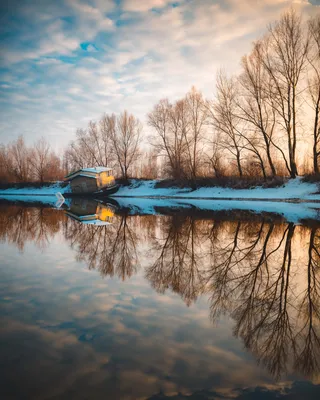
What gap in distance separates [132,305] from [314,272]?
133 inches

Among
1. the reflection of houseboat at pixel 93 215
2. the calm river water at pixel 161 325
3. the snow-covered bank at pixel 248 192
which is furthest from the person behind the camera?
the snow-covered bank at pixel 248 192

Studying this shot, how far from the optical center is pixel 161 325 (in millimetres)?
3021

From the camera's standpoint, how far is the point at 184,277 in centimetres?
465

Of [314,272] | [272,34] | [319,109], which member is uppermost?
[272,34]

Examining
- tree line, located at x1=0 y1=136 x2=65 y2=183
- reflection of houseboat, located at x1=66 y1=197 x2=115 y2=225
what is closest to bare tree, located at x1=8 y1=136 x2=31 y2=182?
tree line, located at x1=0 y1=136 x2=65 y2=183

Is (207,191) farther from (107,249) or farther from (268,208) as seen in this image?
(107,249)

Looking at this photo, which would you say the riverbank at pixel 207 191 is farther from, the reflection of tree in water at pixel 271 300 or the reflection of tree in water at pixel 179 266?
the reflection of tree in water at pixel 271 300

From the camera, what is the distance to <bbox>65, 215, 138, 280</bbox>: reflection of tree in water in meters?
5.32

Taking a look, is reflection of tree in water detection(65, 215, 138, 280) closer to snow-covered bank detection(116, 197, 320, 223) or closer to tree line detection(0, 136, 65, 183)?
snow-covered bank detection(116, 197, 320, 223)

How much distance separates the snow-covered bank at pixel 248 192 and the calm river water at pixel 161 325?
18.8 meters

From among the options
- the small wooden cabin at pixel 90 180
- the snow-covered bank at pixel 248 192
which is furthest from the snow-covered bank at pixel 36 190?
the snow-covered bank at pixel 248 192

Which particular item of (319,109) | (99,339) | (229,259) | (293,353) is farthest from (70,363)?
(319,109)

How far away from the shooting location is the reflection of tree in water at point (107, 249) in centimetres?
532

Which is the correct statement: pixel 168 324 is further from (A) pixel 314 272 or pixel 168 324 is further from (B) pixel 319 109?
(B) pixel 319 109
